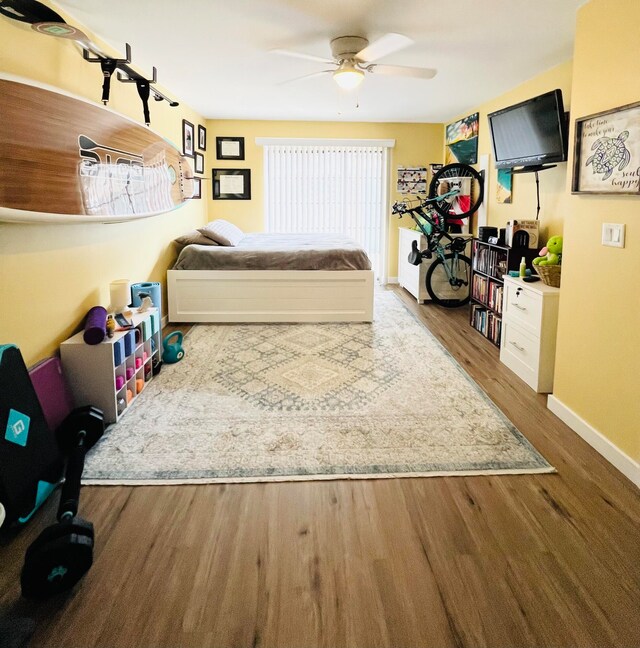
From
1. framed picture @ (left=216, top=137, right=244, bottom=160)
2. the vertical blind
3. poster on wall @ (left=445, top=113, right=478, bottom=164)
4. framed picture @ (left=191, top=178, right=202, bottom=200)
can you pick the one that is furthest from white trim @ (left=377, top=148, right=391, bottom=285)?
framed picture @ (left=191, top=178, right=202, bottom=200)

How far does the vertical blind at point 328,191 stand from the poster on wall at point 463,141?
2.96 feet

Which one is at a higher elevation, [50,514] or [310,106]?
[310,106]

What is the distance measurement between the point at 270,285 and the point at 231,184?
2.78m

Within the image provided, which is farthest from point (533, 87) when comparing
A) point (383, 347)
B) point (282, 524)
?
point (282, 524)

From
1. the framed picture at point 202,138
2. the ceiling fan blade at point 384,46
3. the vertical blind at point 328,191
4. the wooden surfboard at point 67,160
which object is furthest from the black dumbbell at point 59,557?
the vertical blind at point 328,191

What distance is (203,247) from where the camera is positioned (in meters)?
5.05

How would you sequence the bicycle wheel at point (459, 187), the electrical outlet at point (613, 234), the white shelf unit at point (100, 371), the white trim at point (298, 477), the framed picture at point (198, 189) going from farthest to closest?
the framed picture at point (198, 189), the bicycle wheel at point (459, 187), the white shelf unit at point (100, 371), the electrical outlet at point (613, 234), the white trim at point (298, 477)

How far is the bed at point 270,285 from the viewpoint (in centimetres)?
500

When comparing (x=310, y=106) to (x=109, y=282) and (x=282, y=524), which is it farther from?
(x=282, y=524)

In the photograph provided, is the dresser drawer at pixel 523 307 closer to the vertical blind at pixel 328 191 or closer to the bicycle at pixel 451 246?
the bicycle at pixel 451 246

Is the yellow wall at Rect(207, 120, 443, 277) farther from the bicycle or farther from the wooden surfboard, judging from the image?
the wooden surfboard

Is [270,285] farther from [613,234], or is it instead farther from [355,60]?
[613,234]

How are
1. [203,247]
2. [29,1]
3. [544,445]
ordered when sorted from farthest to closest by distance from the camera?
[203,247] → [544,445] → [29,1]

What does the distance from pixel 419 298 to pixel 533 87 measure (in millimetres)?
2476
